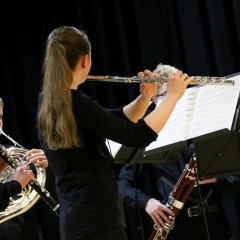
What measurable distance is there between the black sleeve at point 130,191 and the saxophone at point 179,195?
0.71 feet

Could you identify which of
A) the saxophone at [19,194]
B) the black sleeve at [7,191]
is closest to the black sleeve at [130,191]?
the saxophone at [19,194]

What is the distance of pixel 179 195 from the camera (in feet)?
8.67

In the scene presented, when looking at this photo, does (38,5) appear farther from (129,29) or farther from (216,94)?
(216,94)

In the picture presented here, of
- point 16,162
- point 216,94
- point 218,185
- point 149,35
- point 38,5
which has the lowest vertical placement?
point 218,185

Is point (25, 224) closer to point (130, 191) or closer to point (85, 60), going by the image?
point (130, 191)

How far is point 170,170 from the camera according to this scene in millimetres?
2945

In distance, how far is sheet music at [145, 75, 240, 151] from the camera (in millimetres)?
2008

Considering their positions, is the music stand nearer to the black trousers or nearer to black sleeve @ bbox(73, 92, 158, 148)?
black sleeve @ bbox(73, 92, 158, 148)

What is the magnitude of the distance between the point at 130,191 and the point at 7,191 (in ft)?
3.62

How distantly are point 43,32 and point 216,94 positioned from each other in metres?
2.14

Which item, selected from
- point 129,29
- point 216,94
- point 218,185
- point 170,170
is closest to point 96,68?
point 129,29

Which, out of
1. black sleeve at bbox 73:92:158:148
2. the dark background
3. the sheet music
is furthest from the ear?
the dark background

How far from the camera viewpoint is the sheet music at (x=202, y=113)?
2008mm

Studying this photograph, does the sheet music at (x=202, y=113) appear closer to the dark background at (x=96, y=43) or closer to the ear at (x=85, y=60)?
the ear at (x=85, y=60)
